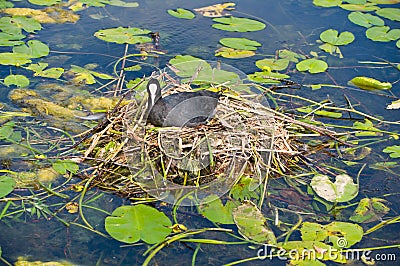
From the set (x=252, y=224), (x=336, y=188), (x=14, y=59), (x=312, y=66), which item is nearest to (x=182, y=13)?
(x=312, y=66)

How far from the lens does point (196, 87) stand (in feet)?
12.7

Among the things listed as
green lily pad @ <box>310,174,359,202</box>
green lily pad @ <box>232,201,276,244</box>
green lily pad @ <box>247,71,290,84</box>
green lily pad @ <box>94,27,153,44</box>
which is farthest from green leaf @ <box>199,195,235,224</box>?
green lily pad @ <box>94,27,153,44</box>

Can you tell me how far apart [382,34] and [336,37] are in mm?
430

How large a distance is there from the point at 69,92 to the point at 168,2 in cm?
185

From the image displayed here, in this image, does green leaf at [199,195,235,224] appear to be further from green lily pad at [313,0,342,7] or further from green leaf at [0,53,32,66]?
green lily pad at [313,0,342,7]

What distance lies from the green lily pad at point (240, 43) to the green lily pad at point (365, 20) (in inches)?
41.2

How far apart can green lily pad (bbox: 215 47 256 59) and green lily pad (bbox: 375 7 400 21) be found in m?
1.54

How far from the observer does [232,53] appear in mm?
4527

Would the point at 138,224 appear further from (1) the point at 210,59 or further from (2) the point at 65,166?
(1) the point at 210,59

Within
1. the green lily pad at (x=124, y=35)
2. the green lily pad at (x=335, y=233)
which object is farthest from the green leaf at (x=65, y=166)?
the green lily pad at (x=124, y=35)

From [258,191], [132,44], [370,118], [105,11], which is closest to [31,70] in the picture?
[132,44]

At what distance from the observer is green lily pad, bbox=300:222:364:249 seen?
2.75 metres

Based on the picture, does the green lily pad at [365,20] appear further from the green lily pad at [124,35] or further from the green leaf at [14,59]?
the green leaf at [14,59]

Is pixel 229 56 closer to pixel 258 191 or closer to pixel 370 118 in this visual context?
pixel 370 118
